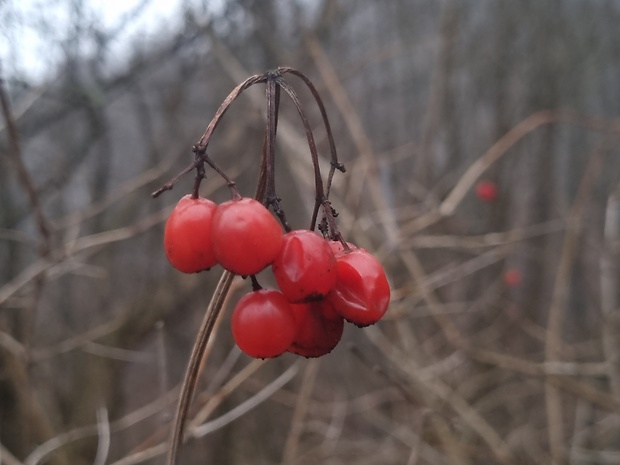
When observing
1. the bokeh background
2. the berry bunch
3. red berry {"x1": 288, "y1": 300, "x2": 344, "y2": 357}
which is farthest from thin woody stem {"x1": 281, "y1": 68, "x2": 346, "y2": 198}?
the bokeh background

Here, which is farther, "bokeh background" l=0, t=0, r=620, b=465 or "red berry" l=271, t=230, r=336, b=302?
"bokeh background" l=0, t=0, r=620, b=465

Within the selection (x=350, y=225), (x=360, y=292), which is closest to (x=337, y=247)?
(x=360, y=292)

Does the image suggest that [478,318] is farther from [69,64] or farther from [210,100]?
[69,64]

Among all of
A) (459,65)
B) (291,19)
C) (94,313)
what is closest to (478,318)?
(459,65)

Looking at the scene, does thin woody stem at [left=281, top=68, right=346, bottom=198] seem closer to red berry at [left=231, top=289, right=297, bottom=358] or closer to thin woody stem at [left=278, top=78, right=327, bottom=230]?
thin woody stem at [left=278, top=78, right=327, bottom=230]

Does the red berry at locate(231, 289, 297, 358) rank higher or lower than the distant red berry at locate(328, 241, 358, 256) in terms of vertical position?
lower

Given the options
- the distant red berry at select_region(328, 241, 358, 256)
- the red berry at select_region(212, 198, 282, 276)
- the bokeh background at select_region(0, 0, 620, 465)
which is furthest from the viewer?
the bokeh background at select_region(0, 0, 620, 465)
